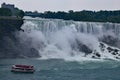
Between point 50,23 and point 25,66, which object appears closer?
point 25,66

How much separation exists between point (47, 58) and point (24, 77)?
850 inches

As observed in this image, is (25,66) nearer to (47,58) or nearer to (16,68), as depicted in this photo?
(16,68)

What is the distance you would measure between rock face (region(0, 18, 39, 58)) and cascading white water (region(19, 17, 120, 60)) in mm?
1404

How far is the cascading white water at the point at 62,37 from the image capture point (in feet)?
297

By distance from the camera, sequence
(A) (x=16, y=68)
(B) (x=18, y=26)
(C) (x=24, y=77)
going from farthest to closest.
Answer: (B) (x=18, y=26), (A) (x=16, y=68), (C) (x=24, y=77)

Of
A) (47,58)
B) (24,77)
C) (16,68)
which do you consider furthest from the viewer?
(47,58)

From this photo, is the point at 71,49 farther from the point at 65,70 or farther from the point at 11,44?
the point at 65,70

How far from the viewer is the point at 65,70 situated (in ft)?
229

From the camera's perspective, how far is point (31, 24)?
95.0 m

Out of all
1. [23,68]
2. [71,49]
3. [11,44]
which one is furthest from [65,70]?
[71,49]

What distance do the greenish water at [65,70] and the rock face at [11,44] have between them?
4.88 m

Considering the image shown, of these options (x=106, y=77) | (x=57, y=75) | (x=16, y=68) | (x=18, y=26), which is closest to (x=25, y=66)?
(x=16, y=68)

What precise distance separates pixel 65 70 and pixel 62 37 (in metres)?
26.1

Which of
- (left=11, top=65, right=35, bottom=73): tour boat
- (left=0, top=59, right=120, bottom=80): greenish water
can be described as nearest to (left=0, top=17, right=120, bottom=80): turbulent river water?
(left=0, top=59, right=120, bottom=80): greenish water
